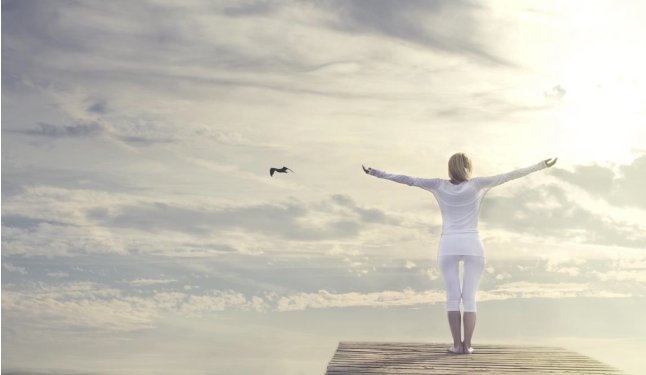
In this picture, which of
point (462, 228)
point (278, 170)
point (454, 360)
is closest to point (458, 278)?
point (462, 228)

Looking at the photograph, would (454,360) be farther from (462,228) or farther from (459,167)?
(459,167)

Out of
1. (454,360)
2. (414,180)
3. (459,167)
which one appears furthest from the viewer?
(414,180)

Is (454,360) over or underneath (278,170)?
underneath

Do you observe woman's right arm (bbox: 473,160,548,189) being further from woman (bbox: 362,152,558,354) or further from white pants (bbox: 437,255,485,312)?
white pants (bbox: 437,255,485,312)

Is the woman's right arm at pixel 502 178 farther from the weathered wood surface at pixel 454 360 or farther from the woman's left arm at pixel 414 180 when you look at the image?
the weathered wood surface at pixel 454 360

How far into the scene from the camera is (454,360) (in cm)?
1116

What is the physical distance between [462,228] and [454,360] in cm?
199

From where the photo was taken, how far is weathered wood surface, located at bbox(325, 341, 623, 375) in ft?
34.2

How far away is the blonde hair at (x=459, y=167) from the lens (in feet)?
37.2

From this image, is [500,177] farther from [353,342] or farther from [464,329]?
[353,342]

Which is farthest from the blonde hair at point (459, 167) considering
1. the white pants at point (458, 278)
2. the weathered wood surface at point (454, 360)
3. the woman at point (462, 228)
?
the weathered wood surface at point (454, 360)

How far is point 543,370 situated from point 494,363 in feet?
2.35

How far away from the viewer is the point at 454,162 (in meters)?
11.4

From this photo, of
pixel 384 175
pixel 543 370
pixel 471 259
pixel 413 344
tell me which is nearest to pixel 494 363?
pixel 543 370
